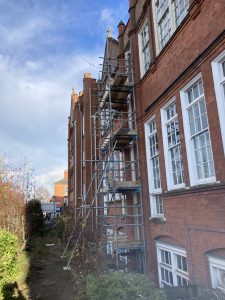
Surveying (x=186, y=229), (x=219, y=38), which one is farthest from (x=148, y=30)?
(x=186, y=229)

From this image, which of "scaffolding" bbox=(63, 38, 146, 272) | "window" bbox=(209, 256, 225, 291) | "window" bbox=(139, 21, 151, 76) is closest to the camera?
"window" bbox=(209, 256, 225, 291)

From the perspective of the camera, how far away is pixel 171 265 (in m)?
7.70

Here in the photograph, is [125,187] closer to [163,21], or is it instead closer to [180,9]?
[163,21]

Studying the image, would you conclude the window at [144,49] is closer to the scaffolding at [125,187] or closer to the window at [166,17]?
the scaffolding at [125,187]

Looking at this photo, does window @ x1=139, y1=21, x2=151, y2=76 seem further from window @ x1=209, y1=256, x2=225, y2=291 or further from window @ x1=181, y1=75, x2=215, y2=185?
window @ x1=209, y1=256, x2=225, y2=291

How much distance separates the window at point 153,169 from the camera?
911cm

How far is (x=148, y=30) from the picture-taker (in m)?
9.85

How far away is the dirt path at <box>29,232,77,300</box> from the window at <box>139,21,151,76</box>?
27.6 feet

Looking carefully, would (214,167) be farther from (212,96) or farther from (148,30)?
(148,30)

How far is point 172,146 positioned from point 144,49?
4.80 metres

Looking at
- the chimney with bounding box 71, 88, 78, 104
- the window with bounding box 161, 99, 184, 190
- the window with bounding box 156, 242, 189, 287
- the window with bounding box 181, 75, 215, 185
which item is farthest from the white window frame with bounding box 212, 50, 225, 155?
the chimney with bounding box 71, 88, 78, 104

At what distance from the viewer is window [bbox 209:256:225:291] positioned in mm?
5555

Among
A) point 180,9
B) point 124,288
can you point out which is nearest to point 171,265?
point 124,288

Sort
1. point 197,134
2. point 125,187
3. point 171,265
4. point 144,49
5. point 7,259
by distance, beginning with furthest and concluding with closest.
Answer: point 144,49 < point 125,187 < point 7,259 < point 171,265 < point 197,134
